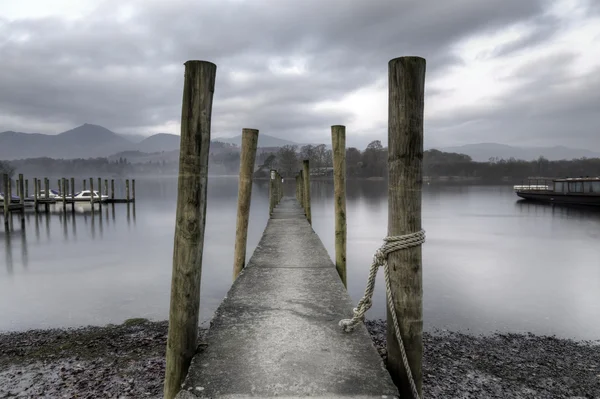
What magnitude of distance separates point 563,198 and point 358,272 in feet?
128

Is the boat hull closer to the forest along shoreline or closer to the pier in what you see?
the forest along shoreline

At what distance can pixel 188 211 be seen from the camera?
3449 millimetres

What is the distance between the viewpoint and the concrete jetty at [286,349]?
3211mm

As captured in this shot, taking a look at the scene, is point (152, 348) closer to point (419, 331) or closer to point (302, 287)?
point (302, 287)

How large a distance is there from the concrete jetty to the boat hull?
44.3 m

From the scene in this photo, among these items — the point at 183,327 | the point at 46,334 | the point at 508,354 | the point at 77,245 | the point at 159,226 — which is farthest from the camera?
the point at 159,226

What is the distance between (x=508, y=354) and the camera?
26.3 feet

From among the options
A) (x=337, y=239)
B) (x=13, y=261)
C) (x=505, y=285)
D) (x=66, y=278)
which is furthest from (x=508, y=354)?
(x=13, y=261)

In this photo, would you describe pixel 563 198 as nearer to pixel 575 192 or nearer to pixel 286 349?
pixel 575 192

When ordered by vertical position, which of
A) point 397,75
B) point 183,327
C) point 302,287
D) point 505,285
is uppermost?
point 397,75

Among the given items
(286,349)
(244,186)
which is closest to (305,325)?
(286,349)

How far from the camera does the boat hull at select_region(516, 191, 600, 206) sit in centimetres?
4016

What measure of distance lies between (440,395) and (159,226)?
28453mm

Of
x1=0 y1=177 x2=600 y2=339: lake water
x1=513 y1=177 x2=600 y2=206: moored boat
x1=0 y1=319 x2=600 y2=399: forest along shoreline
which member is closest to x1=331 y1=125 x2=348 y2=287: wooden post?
x1=0 y1=319 x2=600 y2=399: forest along shoreline
